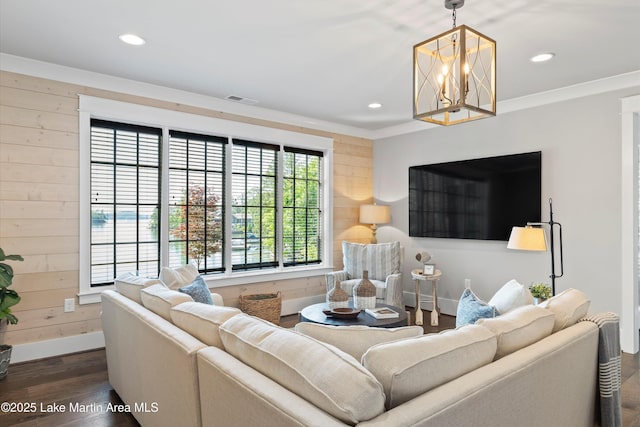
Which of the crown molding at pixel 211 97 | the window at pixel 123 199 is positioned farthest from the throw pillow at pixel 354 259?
the window at pixel 123 199

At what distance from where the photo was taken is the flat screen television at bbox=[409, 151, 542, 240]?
14.3ft

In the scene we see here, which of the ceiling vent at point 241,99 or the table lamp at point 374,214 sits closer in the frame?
the ceiling vent at point 241,99

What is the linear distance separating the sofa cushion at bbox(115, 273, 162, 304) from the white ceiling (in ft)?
5.80

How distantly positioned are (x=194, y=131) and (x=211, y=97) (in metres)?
0.43

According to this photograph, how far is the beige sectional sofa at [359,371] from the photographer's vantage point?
44.1 inches

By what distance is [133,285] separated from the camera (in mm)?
2625

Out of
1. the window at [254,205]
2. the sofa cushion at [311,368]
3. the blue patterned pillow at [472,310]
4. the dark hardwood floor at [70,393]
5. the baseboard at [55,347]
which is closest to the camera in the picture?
the sofa cushion at [311,368]

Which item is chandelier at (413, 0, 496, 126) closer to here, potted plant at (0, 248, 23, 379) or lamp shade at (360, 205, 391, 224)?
lamp shade at (360, 205, 391, 224)

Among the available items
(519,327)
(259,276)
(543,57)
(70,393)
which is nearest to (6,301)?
(70,393)

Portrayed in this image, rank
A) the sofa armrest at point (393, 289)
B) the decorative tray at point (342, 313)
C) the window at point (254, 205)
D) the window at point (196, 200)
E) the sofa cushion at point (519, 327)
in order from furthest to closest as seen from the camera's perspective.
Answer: the window at point (254, 205), the sofa armrest at point (393, 289), the window at point (196, 200), the decorative tray at point (342, 313), the sofa cushion at point (519, 327)

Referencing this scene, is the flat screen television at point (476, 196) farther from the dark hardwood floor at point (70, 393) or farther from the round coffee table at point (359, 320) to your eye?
the round coffee table at point (359, 320)

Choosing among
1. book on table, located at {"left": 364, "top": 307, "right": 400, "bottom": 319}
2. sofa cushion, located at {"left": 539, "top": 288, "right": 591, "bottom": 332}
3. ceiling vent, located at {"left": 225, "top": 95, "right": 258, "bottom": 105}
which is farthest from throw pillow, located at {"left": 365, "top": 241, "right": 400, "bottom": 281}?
sofa cushion, located at {"left": 539, "top": 288, "right": 591, "bottom": 332}

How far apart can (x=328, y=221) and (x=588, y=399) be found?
394 centimetres

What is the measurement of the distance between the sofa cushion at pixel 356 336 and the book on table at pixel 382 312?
1714mm
